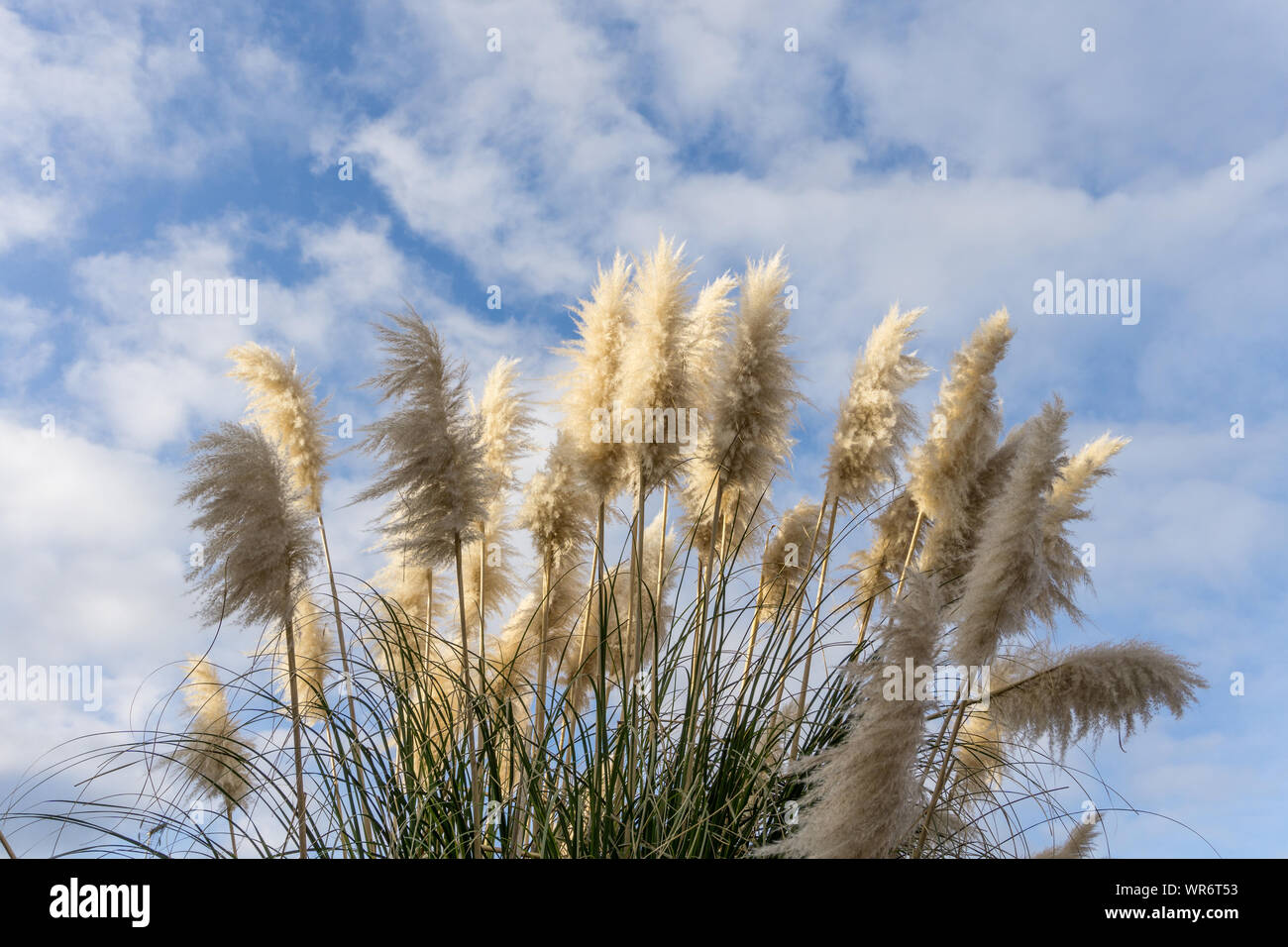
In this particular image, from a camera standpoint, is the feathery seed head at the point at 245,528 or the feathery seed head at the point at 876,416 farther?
the feathery seed head at the point at 876,416

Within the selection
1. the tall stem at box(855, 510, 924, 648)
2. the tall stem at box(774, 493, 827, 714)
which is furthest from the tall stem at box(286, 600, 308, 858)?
the tall stem at box(855, 510, 924, 648)

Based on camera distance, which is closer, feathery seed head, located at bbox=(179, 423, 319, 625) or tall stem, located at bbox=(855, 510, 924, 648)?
feathery seed head, located at bbox=(179, 423, 319, 625)

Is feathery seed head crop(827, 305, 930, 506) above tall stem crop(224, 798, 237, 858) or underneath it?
above

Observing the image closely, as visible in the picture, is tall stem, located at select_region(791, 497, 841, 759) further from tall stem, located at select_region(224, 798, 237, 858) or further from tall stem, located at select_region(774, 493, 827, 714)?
tall stem, located at select_region(224, 798, 237, 858)

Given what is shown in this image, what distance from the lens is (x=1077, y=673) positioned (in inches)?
91.2

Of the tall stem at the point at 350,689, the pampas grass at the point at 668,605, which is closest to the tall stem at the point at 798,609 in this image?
the pampas grass at the point at 668,605

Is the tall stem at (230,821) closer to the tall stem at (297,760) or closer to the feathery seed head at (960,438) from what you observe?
the tall stem at (297,760)

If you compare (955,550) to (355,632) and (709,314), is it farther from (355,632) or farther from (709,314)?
(355,632)

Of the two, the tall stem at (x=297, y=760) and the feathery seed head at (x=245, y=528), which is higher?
the feathery seed head at (x=245, y=528)
